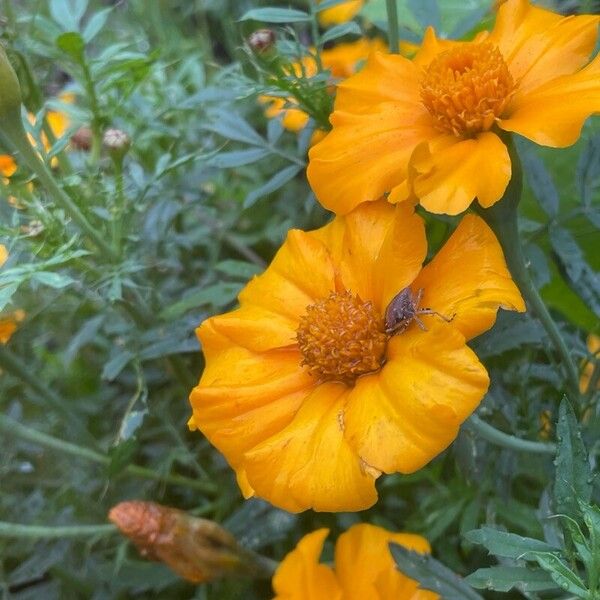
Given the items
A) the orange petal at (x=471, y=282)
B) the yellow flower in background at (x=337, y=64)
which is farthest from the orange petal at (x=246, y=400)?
the yellow flower in background at (x=337, y=64)

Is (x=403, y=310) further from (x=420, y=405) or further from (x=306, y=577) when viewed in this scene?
(x=306, y=577)

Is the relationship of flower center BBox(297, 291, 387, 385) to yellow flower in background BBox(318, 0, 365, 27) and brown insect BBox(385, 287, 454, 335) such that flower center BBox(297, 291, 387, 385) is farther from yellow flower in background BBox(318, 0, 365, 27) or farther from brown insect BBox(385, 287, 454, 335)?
yellow flower in background BBox(318, 0, 365, 27)

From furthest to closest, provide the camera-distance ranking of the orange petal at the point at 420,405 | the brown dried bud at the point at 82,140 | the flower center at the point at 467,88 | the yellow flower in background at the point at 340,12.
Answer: the yellow flower in background at the point at 340,12 < the brown dried bud at the point at 82,140 < the flower center at the point at 467,88 < the orange petal at the point at 420,405

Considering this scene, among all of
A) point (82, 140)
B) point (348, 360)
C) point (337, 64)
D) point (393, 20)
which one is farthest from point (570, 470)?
point (337, 64)

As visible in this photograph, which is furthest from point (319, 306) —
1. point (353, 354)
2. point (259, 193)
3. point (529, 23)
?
point (529, 23)

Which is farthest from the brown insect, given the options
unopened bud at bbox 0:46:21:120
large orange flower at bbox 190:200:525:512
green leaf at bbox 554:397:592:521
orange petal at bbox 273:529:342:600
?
unopened bud at bbox 0:46:21:120

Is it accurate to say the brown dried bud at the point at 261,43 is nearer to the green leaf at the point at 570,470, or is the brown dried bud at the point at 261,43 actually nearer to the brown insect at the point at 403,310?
the brown insect at the point at 403,310
